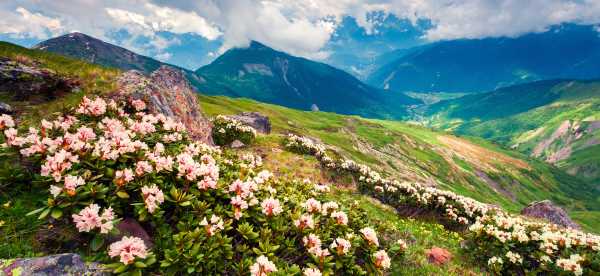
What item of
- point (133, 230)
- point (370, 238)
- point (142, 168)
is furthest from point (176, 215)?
point (370, 238)

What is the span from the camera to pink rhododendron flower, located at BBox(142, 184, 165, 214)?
6.97 m

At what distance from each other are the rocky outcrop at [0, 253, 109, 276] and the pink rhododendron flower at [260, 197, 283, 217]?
3.56 metres

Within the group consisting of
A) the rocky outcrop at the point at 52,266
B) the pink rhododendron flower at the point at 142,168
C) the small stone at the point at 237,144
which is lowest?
the small stone at the point at 237,144

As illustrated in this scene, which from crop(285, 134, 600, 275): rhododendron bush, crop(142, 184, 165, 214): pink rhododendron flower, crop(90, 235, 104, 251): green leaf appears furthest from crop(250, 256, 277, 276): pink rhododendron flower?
crop(285, 134, 600, 275): rhododendron bush

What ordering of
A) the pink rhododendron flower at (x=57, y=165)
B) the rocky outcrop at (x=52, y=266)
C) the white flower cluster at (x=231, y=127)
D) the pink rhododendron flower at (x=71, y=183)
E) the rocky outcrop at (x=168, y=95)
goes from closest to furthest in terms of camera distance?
the rocky outcrop at (x=52, y=266) < the pink rhododendron flower at (x=71, y=183) < the pink rhododendron flower at (x=57, y=165) < the rocky outcrop at (x=168, y=95) < the white flower cluster at (x=231, y=127)

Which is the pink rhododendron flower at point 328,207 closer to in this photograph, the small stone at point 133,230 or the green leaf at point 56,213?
the small stone at point 133,230

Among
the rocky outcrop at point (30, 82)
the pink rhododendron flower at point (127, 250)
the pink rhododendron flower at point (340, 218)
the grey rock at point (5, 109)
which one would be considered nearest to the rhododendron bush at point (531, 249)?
the pink rhododendron flower at point (340, 218)

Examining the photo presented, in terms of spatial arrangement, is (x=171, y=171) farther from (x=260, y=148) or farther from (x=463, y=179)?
(x=463, y=179)

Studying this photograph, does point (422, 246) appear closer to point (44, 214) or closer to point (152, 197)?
point (152, 197)

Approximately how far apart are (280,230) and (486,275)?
855 cm

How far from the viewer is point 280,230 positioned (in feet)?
27.0

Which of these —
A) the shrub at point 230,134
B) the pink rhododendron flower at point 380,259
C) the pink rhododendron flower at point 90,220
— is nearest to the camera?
the pink rhododendron flower at point 90,220

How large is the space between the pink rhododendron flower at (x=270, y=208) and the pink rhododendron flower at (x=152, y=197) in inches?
94.7

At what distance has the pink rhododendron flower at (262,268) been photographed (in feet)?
21.1
